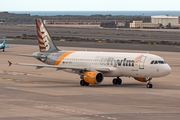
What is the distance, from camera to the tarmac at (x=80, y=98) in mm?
35250

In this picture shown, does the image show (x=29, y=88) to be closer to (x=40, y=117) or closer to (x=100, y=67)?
(x=100, y=67)

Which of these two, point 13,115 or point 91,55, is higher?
point 91,55

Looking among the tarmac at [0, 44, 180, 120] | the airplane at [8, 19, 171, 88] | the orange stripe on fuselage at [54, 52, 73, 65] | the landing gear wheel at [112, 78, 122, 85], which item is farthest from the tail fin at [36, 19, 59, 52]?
the landing gear wheel at [112, 78, 122, 85]

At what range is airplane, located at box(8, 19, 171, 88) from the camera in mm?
51688

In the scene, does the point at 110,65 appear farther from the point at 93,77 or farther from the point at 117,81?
the point at 93,77

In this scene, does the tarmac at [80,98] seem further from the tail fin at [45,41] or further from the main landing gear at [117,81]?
the tail fin at [45,41]

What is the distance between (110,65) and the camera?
53875mm

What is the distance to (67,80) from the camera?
59438mm

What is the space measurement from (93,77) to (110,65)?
278cm

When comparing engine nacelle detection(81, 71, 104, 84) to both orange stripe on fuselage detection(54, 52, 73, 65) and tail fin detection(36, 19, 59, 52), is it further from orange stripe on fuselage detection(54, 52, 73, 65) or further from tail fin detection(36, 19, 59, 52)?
tail fin detection(36, 19, 59, 52)

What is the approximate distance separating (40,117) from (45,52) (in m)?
27.1

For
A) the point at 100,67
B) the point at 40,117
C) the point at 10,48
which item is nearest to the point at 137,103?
the point at 40,117

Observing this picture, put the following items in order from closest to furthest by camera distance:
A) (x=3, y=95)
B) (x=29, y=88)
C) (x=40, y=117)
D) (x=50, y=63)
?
1. (x=40, y=117)
2. (x=3, y=95)
3. (x=29, y=88)
4. (x=50, y=63)

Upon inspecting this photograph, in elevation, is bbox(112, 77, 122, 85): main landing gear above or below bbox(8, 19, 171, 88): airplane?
below
